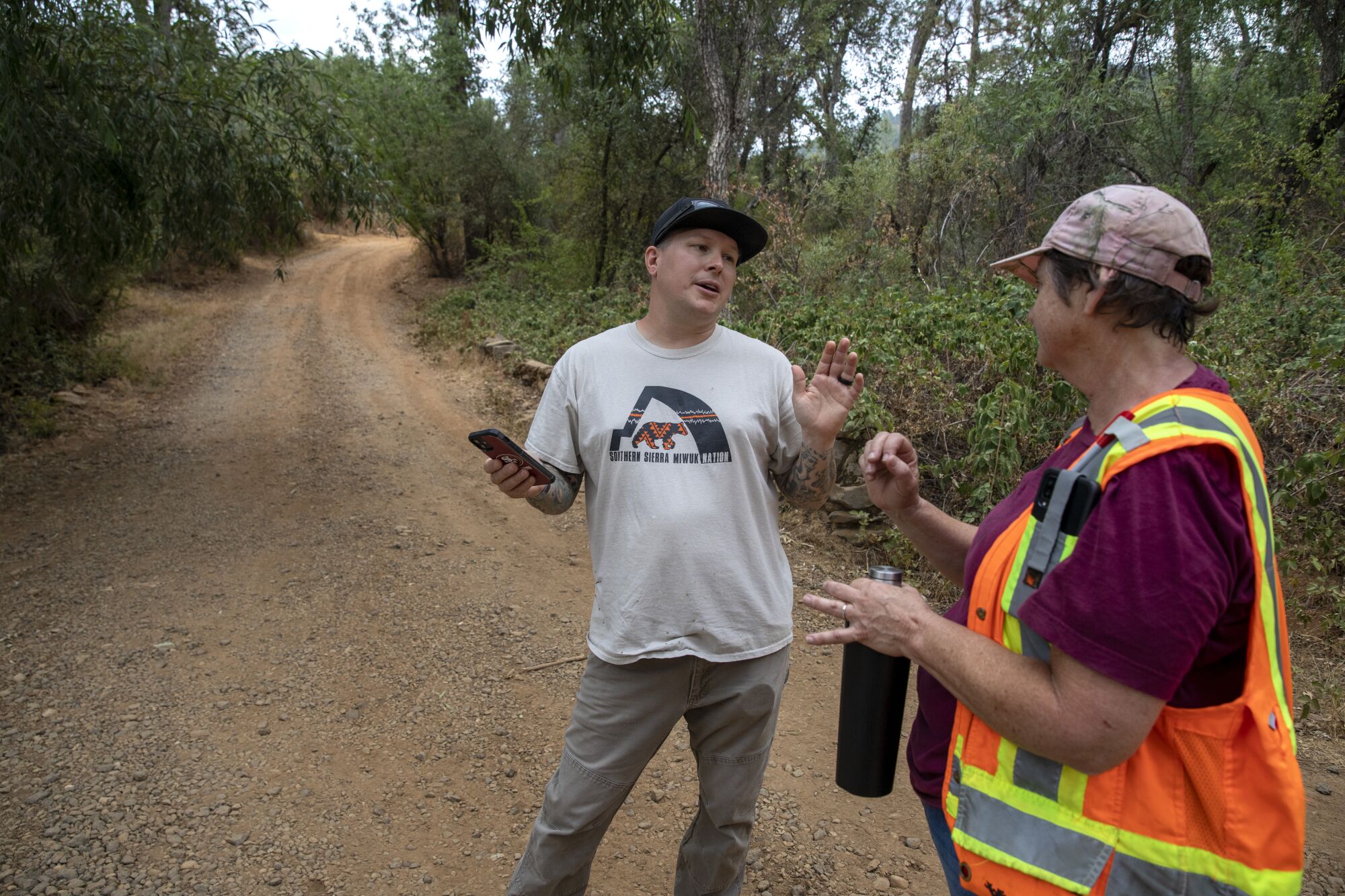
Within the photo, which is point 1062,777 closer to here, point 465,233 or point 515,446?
point 515,446

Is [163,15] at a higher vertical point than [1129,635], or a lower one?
higher

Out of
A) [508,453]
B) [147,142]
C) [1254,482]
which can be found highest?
[147,142]

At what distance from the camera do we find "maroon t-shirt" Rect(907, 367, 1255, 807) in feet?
3.46

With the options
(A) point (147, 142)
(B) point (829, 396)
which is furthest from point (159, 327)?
(B) point (829, 396)

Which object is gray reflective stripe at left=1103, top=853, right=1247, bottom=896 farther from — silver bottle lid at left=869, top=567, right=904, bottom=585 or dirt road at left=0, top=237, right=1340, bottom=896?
dirt road at left=0, top=237, right=1340, bottom=896

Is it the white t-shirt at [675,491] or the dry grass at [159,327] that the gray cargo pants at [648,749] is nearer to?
the white t-shirt at [675,491]

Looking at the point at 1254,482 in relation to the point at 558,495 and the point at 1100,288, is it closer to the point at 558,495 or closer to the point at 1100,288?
the point at 1100,288

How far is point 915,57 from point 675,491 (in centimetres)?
2240

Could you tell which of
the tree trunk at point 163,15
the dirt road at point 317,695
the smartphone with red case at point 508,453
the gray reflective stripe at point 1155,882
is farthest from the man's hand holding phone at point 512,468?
the tree trunk at point 163,15

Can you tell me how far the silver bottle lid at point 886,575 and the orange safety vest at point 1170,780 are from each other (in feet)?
0.96

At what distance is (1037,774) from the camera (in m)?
1.23

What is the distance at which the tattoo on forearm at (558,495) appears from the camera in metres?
2.17

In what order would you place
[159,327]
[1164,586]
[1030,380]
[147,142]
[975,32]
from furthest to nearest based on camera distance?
[975,32]
[159,327]
[147,142]
[1030,380]
[1164,586]

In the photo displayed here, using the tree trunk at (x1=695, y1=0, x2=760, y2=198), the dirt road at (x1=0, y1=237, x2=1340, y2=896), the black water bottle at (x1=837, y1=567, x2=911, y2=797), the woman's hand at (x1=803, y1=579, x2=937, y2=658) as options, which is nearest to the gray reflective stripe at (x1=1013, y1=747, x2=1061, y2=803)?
the woman's hand at (x1=803, y1=579, x2=937, y2=658)
